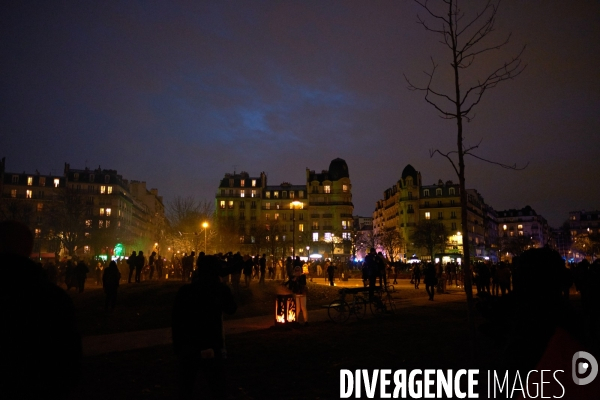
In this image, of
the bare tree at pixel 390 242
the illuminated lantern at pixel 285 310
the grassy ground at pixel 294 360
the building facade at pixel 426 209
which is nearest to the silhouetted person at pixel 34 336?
the grassy ground at pixel 294 360

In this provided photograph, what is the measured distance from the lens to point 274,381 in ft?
22.7

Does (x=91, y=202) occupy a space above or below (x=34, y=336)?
above

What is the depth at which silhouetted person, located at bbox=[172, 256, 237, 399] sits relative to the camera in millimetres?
4305

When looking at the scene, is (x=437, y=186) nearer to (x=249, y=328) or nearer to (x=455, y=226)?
(x=455, y=226)

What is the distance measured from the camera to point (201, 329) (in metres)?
4.39

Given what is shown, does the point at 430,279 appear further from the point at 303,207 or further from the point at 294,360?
the point at 303,207

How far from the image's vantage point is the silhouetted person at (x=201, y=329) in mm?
4305

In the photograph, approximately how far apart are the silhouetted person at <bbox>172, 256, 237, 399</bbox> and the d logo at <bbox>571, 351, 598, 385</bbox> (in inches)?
120

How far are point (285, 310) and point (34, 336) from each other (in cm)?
1027

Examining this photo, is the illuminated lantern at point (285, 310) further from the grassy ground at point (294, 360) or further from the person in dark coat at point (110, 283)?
the person in dark coat at point (110, 283)

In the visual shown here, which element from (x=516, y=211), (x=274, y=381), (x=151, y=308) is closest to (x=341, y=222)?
(x=151, y=308)

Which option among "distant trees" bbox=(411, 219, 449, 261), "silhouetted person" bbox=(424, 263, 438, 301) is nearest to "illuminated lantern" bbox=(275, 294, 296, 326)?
"silhouetted person" bbox=(424, 263, 438, 301)

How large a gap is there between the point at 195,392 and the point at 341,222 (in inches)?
3190

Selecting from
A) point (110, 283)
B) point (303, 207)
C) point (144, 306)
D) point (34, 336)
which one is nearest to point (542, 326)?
point (34, 336)
